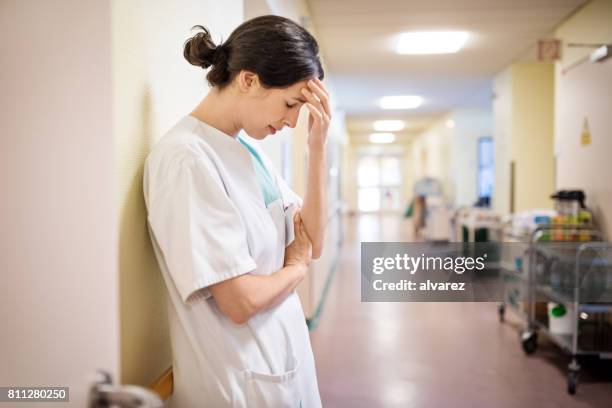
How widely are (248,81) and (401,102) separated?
9145 mm

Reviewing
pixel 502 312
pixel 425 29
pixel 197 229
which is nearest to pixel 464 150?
pixel 425 29

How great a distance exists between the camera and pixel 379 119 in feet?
42.1

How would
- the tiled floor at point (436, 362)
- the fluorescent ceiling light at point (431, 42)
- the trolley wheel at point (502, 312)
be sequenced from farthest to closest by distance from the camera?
the fluorescent ceiling light at point (431, 42), the trolley wheel at point (502, 312), the tiled floor at point (436, 362)

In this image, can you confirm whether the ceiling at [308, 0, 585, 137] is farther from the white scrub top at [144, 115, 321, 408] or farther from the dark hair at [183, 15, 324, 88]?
the white scrub top at [144, 115, 321, 408]

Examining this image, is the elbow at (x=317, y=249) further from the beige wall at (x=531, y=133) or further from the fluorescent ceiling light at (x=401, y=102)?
the fluorescent ceiling light at (x=401, y=102)

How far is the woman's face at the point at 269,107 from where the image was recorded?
3.86ft

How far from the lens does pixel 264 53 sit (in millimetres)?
1123

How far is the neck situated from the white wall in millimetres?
227

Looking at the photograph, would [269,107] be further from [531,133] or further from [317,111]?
[531,133]

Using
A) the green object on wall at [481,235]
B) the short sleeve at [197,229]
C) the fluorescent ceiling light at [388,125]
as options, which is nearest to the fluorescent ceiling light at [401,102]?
the fluorescent ceiling light at [388,125]

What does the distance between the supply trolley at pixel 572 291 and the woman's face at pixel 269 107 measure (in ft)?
8.78

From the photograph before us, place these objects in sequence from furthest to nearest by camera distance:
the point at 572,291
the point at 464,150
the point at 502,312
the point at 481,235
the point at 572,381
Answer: the point at 464,150 < the point at 481,235 < the point at 502,312 < the point at 572,291 < the point at 572,381

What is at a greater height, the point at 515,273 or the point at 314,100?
the point at 314,100

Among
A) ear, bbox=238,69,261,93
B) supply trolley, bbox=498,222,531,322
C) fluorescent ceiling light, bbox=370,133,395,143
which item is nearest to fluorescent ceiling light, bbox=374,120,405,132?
fluorescent ceiling light, bbox=370,133,395,143
